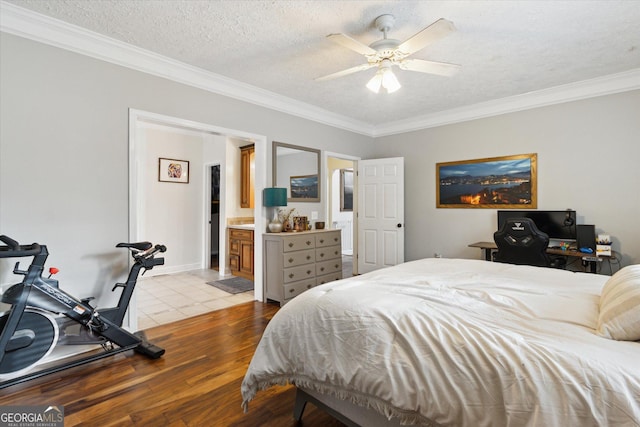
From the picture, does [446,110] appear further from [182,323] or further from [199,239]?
[199,239]

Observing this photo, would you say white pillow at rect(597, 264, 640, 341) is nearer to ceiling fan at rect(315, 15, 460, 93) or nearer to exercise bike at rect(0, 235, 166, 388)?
ceiling fan at rect(315, 15, 460, 93)

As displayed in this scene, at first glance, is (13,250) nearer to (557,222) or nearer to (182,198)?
(182,198)

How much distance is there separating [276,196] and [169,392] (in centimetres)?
238

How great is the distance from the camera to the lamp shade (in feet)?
12.8

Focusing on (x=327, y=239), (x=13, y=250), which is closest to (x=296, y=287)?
(x=327, y=239)

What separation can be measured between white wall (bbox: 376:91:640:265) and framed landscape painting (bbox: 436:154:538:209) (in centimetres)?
9

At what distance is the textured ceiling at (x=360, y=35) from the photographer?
2238 mm

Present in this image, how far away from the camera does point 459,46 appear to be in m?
2.79

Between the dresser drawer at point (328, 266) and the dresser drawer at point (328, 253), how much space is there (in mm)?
57

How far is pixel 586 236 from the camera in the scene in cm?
349

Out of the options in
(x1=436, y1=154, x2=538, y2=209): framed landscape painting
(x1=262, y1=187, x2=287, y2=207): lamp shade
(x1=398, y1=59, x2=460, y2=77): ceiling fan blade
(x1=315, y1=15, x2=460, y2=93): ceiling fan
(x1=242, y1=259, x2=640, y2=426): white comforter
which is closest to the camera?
(x1=242, y1=259, x2=640, y2=426): white comforter

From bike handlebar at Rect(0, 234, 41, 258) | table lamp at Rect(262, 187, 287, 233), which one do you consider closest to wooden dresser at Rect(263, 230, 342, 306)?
table lamp at Rect(262, 187, 287, 233)

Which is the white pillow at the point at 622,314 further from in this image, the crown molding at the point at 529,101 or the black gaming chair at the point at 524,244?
the crown molding at the point at 529,101

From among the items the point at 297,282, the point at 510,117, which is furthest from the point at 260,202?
the point at 510,117
